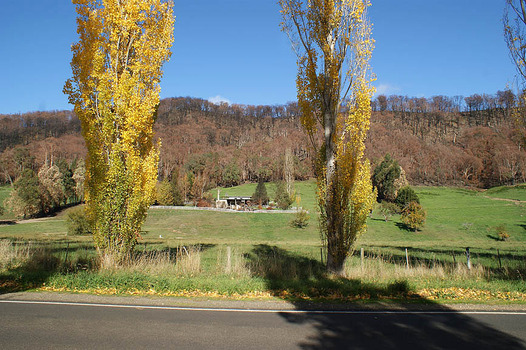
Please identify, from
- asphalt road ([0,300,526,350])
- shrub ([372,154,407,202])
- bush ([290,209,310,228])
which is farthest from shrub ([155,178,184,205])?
asphalt road ([0,300,526,350])

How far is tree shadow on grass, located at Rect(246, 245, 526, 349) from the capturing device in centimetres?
545

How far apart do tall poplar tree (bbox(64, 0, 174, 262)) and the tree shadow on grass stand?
17.8ft

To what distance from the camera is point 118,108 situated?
38.4ft

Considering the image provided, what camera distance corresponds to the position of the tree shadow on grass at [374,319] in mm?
5449

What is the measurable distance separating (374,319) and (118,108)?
414 inches

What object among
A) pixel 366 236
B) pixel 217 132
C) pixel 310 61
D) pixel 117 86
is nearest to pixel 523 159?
pixel 366 236

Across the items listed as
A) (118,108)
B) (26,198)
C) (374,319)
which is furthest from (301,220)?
(26,198)

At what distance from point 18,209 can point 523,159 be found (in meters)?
112

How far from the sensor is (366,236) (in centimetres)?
3491

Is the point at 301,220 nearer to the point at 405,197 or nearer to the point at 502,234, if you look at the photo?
the point at 405,197

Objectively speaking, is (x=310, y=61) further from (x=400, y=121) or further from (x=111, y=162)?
(x=400, y=121)

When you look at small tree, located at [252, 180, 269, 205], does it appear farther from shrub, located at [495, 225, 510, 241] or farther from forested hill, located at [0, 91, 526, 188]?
shrub, located at [495, 225, 510, 241]

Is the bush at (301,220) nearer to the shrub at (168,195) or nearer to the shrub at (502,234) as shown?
the shrub at (502,234)

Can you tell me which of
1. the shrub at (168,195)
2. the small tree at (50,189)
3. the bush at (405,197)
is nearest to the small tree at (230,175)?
the shrub at (168,195)
